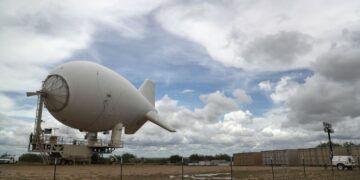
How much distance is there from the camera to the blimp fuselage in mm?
41656

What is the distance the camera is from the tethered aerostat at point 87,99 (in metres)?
41.7

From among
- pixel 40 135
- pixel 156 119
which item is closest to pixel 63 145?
pixel 40 135

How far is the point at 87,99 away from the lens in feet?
139

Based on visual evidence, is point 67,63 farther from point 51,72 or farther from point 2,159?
point 2,159

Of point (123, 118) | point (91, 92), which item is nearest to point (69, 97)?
point (91, 92)

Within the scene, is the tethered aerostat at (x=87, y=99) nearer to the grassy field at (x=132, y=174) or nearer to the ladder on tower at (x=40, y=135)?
the ladder on tower at (x=40, y=135)

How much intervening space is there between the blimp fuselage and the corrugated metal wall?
118 ft

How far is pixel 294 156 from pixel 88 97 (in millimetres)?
49979

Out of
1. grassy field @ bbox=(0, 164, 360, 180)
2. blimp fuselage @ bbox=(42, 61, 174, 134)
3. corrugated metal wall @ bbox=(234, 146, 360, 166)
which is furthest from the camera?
corrugated metal wall @ bbox=(234, 146, 360, 166)

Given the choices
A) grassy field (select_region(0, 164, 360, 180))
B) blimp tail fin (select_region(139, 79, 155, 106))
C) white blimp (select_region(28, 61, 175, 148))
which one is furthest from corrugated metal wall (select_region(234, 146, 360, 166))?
white blimp (select_region(28, 61, 175, 148))

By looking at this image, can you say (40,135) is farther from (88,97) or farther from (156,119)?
(156,119)

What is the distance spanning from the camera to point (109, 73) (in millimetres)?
45344

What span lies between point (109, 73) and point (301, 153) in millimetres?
47042

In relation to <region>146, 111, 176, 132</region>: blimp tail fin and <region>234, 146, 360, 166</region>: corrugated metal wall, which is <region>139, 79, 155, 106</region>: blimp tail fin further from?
<region>234, 146, 360, 166</region>: corrugated metal wall
